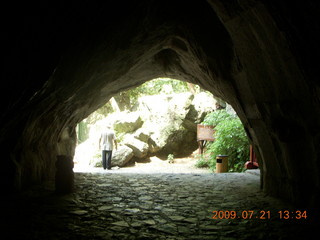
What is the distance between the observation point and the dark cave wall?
9.31 feet

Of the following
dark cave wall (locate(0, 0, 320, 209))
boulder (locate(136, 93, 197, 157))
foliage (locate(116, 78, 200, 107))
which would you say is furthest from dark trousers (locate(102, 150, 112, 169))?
foliage (locate(116, 78, 200, 107))

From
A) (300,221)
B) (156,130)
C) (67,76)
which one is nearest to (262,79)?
(300,221)

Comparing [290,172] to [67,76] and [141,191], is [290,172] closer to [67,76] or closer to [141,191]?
[141,191]

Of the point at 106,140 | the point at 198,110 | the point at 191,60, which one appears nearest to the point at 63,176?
the point at 191,60

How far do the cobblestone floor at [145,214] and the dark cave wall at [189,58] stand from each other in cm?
63

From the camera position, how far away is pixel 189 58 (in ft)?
22.8

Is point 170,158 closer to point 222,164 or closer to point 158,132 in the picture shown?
point 158,132

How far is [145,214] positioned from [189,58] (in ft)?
14.3

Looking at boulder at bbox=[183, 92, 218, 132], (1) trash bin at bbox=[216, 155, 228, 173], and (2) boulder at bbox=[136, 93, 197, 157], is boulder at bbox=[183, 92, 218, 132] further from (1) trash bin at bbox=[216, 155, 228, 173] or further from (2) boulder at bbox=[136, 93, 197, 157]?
(1) trash bin at bbox=[216, 155, 228, 173]

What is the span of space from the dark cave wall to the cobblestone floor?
632 mm

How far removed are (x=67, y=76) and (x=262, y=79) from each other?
318cm

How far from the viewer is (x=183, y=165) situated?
15.8m

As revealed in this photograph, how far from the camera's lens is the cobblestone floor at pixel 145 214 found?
338 cm

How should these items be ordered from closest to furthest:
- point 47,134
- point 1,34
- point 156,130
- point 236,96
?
point 1,34
point 236,96
point 47,134
point 156,130
